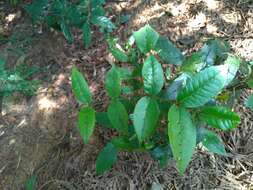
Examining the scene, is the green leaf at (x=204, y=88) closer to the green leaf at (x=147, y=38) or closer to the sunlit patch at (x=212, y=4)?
the green leaf at (x=147, y=38)

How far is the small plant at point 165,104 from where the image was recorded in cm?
109

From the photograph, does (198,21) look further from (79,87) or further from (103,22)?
(79,87)

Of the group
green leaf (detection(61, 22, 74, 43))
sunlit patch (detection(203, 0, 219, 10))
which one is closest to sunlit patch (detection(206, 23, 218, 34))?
sunlit patch (detection(203, 0, 219, 10))

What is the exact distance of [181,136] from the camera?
3.50 ft

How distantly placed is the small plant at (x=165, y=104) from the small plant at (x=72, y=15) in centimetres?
34

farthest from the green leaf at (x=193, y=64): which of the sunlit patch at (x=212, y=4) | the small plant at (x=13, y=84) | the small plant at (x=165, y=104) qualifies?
the small plant at (x=13, y=84)

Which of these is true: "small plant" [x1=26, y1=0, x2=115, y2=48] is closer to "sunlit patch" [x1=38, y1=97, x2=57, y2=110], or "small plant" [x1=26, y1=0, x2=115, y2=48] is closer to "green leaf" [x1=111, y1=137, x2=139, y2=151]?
"sunlit patch" [x1=38, y1=97, x2=57, y2=110]

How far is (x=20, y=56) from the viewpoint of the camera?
2.04 metres

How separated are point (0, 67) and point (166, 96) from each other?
97cm

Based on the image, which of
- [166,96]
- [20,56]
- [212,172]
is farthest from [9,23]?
[212,172]

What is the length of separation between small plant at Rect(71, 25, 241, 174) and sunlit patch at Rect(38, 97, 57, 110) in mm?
385

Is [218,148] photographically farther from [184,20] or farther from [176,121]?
[184,20]

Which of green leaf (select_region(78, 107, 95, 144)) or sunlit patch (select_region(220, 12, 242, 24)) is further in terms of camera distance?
sunlit patch (select_region(220, 12, 242, 24))

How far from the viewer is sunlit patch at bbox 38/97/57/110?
1812 mm
